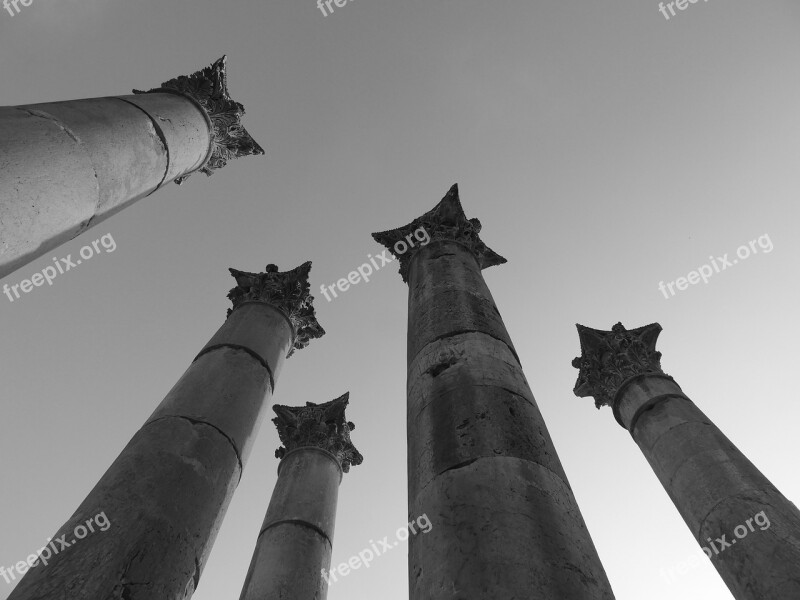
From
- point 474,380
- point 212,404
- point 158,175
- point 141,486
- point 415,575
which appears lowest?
point 415,575

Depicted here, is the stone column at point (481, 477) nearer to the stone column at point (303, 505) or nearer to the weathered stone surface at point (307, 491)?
the stone column at point (303, 505)

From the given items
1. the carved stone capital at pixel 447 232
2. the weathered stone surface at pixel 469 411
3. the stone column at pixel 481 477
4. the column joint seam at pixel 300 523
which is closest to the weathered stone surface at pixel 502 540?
the stone column at pixel 481 477

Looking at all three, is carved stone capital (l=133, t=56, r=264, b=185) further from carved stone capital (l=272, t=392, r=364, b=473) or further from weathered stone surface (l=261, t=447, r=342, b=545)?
weathered stone surface (l=261, t=447, r=342, b=545)

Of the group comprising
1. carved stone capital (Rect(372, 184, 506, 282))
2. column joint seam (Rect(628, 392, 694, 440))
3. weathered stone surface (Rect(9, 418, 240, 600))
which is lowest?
weathered stone surface (Rect(9, 418, 240, 600))

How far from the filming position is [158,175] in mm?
10562

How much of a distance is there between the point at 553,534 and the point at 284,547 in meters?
9.43

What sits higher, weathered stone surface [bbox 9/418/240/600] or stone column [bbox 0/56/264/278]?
stone column [bbox 0/56/264/278]

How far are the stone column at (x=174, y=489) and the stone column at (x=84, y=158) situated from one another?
297 centimetres

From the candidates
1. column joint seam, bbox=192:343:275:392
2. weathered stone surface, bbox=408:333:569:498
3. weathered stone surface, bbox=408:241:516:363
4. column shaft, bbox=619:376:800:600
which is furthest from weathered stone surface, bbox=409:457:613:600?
column joint seam, bbox=192:343:275:392

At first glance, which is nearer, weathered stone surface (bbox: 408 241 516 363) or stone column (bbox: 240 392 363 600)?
weathered stone surface (bbox: 408 241 516 363)

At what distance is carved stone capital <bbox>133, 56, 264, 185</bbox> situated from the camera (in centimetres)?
1360

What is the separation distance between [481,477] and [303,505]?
31.5ft

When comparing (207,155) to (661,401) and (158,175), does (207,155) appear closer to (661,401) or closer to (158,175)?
(158,175)

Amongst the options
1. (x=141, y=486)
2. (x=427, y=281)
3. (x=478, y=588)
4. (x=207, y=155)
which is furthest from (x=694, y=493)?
(x=207, y=155)
